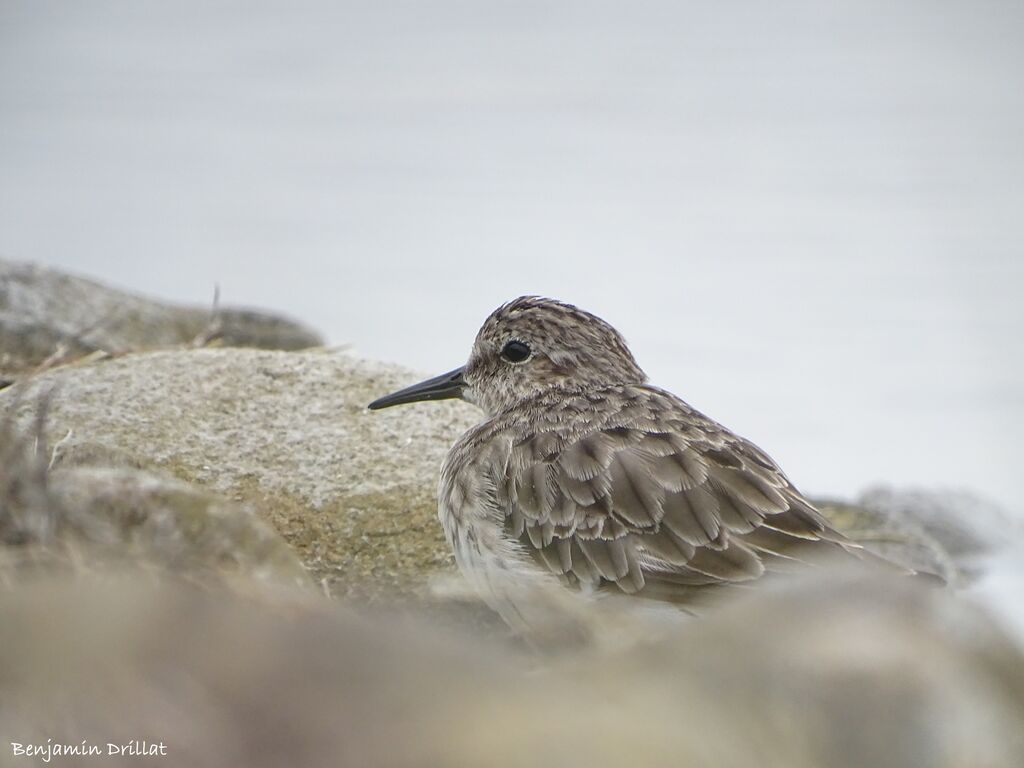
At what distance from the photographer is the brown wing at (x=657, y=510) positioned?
436cm

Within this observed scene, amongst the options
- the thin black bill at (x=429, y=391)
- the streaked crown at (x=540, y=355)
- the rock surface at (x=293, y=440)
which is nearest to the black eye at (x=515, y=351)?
the streaked crown at (x=540, y=355)

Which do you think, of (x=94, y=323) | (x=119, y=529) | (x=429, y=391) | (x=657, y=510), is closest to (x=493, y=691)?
(x=119, y=529)

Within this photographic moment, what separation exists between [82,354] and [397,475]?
2.16 metres

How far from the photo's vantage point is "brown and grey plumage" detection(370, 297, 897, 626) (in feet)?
14.4

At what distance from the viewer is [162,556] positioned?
319 cm

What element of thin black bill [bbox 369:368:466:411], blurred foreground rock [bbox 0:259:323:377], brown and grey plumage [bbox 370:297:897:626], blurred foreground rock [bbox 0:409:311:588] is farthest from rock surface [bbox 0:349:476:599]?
blurred foreground rock [bbox 0:409:311:588]

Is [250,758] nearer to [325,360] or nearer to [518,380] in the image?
[518,380]

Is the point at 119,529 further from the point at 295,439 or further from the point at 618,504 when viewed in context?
the point at 295,439

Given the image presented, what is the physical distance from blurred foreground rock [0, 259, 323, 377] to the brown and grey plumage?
242 centimetres

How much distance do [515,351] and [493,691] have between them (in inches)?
141

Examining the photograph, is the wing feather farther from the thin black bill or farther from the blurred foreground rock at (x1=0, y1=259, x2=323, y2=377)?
the blurred foreground rock at (x1=0, y1=259, x2=323, y2=377)

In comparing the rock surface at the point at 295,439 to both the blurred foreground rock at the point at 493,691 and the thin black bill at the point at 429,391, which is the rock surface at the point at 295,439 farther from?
the blurred foreground rock at the point at 493,691

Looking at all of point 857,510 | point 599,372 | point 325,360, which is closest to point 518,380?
point 599,372

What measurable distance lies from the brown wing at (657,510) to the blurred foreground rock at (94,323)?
2.66 metres
